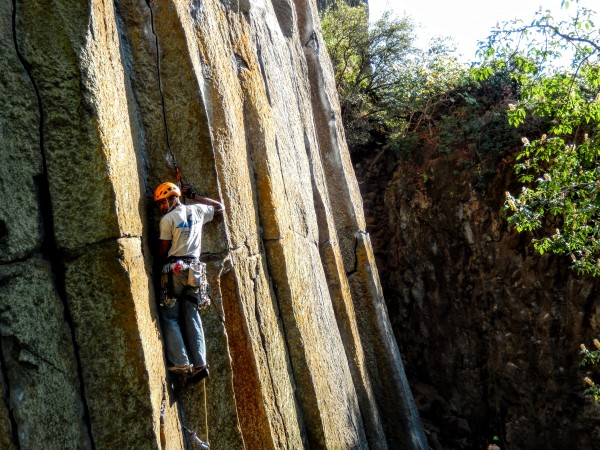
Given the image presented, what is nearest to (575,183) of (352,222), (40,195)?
(352,222)

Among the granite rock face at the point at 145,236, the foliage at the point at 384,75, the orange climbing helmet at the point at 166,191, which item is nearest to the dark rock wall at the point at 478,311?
the foliage at the point at 384,75

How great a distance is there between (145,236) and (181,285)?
1.64 ft

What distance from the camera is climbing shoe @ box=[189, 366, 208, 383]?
16.6ft

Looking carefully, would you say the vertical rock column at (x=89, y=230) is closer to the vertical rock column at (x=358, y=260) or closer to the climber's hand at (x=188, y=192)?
the climber's hand at (x=188, y=192)

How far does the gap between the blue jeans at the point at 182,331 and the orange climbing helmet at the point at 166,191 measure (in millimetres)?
658

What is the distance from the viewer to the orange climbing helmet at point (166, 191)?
16.8ft

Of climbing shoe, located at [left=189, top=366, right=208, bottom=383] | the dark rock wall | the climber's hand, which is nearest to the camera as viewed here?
climbing shoe, located at [left=189, top=366, right=208, bottom=383]

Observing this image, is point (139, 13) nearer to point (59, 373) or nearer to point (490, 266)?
point (59, 373)

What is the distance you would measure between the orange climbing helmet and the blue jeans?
2.16 ft

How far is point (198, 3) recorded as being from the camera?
645cm

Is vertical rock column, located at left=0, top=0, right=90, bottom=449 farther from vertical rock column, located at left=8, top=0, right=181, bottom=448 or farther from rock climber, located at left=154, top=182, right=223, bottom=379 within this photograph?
rock climber, located at left=154, top=182, right=223, bottom=379

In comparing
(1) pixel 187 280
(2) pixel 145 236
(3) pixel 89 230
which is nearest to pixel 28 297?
(3) pixel 89 230

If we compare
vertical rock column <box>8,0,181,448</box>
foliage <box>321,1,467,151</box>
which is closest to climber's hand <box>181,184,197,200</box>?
vertical rock column <box>8,0,181,448</box>

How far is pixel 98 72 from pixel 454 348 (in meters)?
11.5
